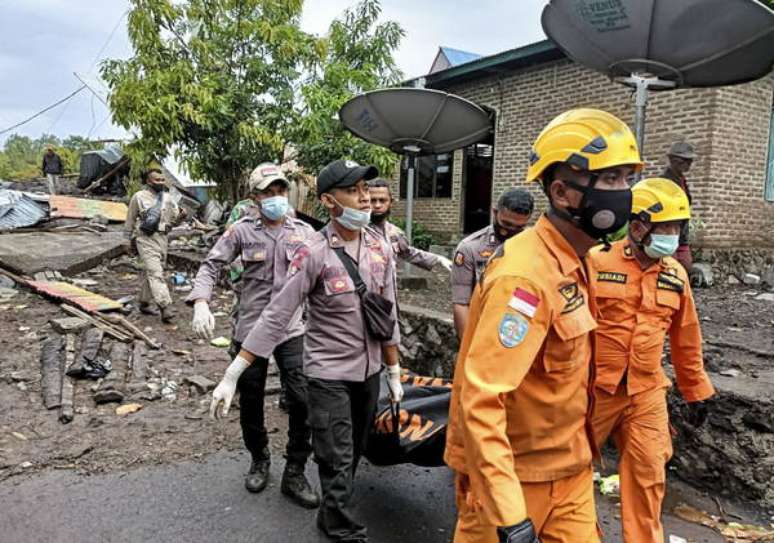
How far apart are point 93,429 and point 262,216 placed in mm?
2252

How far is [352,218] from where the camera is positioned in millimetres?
3012

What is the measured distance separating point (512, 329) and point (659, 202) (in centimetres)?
186

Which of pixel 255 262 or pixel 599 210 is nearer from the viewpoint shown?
pixel 599 210

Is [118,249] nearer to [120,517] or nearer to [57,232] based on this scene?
[57,232]

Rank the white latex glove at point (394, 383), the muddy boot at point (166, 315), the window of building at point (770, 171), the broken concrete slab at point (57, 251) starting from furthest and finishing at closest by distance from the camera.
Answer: the broken concrete slab at point (57, 251) → the window of building at point (770, 171) → the muddy boot at point (166, 315) → the white latex glove at point (394, 383)

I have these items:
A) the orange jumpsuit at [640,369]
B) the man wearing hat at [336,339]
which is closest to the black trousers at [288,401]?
the man wearing hat at [336,339]

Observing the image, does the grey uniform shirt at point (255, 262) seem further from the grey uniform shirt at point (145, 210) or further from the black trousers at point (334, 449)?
the grey uniform shirt at point (145, 210)

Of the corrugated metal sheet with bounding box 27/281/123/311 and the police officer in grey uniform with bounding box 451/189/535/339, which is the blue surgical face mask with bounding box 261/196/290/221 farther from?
the corrugated metal sheet with bounding box 27/281/123/311

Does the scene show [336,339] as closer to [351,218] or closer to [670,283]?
[351,218]

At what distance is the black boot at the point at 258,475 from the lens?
3.67 meters

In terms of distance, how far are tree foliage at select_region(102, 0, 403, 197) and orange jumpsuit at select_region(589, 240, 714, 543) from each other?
7.03 meters

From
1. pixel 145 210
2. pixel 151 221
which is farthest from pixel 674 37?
pixel 145 210

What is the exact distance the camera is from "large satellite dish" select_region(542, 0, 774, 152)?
390cm

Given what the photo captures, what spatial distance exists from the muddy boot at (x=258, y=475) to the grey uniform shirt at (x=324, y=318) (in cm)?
118
